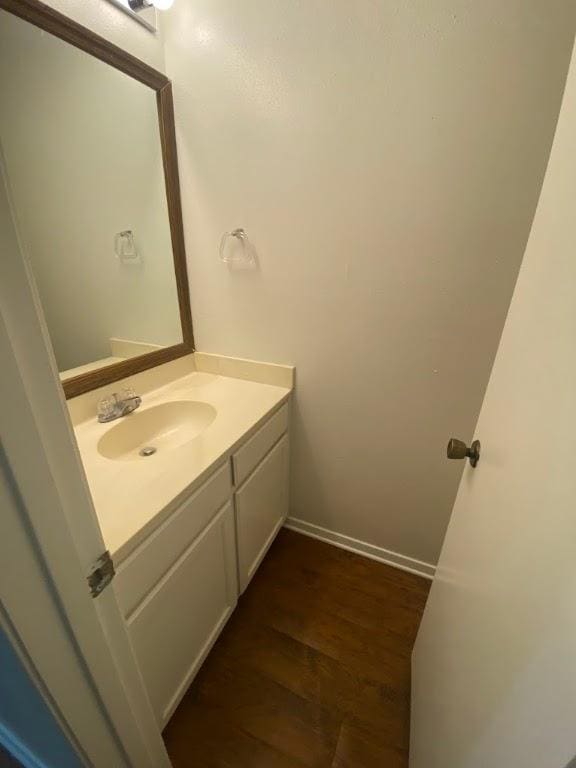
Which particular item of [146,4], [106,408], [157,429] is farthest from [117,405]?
[146,4]

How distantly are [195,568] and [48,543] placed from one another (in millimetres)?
634

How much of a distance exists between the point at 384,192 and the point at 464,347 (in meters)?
0.59

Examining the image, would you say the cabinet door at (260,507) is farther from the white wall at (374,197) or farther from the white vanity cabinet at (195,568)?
the white wall at (374,197)

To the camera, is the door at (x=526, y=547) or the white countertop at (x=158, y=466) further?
the white countertop at (x=158, y=466)

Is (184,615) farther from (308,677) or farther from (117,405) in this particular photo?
(117,405)

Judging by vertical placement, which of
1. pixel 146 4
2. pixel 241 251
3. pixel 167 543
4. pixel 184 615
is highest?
pixel 146 4

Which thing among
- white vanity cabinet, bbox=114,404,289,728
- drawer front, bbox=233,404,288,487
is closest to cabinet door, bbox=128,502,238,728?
white vanity cabinet, bbox=114,404,289,728

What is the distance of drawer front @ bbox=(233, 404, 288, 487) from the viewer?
104cm

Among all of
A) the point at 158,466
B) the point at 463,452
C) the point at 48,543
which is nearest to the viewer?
the point at 48,543

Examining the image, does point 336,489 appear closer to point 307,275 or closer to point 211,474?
point 211,474

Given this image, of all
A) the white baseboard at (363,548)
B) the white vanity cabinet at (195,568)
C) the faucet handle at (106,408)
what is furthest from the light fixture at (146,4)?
the white baseboard at (363,548)

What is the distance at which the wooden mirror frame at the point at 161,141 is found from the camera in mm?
840

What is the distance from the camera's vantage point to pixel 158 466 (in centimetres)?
85

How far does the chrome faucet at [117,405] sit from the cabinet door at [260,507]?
525 millimetres
